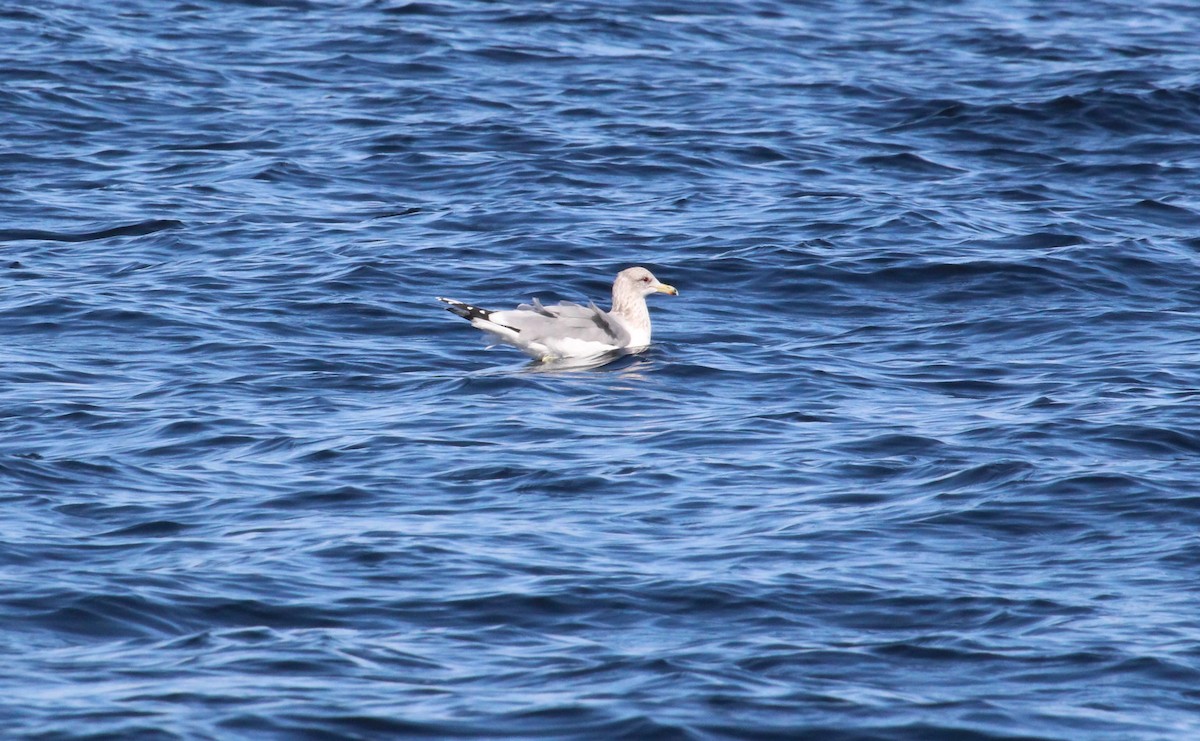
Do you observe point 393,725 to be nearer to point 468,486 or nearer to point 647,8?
point 468,486

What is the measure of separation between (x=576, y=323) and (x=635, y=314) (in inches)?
23.8

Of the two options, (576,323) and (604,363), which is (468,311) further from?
(604,363)

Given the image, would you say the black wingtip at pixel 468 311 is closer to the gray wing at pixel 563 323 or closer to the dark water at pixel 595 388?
the gray wing at pixel 563 323

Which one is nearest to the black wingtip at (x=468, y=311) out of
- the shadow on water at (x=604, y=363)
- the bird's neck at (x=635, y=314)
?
the shadow on water at (x=604, y=363)

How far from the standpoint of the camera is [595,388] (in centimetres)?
1396

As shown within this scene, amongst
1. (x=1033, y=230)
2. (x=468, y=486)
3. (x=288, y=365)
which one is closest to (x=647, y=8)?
(x=1033, y=230)

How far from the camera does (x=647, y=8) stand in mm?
29375

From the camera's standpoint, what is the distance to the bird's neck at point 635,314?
1519cm

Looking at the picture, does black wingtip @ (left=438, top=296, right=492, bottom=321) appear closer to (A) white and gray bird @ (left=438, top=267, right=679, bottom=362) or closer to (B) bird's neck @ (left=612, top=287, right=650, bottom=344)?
(A) white and gray bird @ (left=438, top=267, right=679, bottom=362)

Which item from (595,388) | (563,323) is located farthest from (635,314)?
(595,388)

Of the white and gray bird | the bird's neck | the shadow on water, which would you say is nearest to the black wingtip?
the white and gray bird

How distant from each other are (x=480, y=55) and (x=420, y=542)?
55.9 ft

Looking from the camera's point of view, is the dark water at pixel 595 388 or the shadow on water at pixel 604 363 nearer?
the dark water at pixel 595 388

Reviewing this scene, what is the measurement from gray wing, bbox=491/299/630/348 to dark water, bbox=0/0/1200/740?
33 cm
